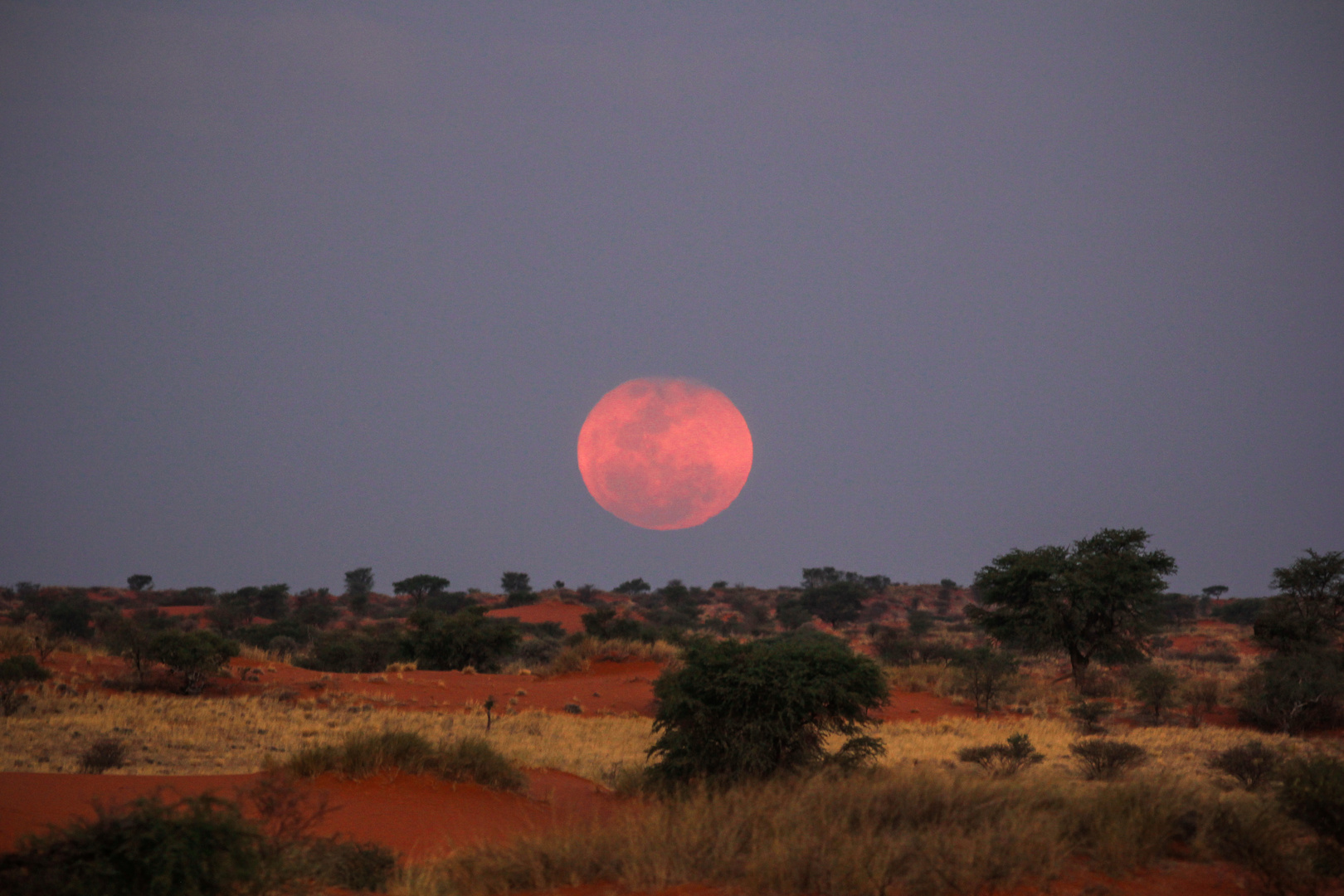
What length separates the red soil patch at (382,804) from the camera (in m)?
9.38

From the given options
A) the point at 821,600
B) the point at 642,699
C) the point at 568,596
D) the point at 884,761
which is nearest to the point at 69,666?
the point at 642,699

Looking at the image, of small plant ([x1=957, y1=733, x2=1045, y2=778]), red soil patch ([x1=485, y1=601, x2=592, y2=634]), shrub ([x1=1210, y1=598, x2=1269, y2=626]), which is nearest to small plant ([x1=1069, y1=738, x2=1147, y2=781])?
small plant ([x1=957, y1=733, x2=1045, y2=778])

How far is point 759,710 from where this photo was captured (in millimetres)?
13023

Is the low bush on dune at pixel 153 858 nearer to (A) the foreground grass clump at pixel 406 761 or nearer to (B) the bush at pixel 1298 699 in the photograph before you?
(A) the foreground grass clump at pixel 406 761

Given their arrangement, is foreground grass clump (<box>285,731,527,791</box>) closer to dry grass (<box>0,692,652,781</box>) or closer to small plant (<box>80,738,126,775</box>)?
dry grass (<box>0,692,652,781</box>)

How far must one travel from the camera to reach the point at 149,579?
7619cm

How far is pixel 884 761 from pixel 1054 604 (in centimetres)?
1324

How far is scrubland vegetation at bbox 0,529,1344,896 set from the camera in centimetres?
761

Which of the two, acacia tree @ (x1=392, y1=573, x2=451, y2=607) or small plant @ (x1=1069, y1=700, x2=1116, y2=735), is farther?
acacia tree @ (x1=392, y1=573, x2=451, y2=607)

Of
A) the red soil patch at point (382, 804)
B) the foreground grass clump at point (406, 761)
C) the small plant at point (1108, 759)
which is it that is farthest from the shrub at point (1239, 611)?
the red soil patch at point (382, 804)

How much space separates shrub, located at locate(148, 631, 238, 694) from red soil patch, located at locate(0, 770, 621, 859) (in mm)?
12460

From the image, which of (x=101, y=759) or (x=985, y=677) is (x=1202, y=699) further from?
(x=101, y=759)

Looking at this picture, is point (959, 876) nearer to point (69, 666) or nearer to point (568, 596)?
point (69, 666)

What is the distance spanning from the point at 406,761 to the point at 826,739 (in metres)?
7.03
